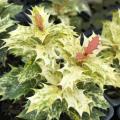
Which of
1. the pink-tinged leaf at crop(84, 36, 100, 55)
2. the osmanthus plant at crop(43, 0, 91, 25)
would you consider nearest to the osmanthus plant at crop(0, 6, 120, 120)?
the pink-tinged leaf at crop(84, 36, 100, 55)

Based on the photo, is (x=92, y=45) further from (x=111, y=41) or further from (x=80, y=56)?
(x=111, y=41)

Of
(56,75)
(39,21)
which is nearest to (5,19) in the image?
(39,21)

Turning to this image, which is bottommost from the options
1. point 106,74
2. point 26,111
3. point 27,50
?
point 26,111

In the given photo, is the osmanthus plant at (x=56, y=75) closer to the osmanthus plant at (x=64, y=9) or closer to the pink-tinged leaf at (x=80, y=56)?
the pink-tinged leaf at (x=80, y=56)

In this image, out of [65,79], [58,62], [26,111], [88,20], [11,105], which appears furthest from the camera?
[88,20]

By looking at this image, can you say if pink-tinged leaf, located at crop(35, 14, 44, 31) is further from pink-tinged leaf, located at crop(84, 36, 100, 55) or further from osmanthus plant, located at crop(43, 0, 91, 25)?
osmanthus plant, located at crop(43, 0, 91, 25)

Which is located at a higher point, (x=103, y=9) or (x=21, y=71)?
(x=103, y=9)

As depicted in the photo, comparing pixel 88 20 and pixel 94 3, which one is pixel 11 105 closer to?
pixel 88 20

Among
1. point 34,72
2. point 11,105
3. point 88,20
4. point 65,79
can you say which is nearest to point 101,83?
point 65,79
